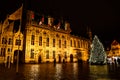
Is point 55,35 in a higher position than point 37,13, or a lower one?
lower

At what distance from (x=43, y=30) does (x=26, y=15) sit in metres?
6.81

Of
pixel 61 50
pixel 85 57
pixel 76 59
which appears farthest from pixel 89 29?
pixel 61 50

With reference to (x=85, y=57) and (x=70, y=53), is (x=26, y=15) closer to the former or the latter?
(x=70, y=53)

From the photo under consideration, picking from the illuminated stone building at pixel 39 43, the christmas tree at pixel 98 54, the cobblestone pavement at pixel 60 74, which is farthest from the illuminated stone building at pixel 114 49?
the cobblestone pavement at pixel 60 74

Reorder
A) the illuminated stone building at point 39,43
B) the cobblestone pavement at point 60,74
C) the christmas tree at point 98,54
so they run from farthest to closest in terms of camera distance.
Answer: the illuminated stone building at point 39,43 → the christmas tree at point 98,54 → the cobblestone pavement at point 60,74

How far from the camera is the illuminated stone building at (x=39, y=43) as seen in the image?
112 feet

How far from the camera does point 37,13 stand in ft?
136

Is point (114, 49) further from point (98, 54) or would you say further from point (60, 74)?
point (60, 74)

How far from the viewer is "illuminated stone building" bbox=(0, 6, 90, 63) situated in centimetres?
3403

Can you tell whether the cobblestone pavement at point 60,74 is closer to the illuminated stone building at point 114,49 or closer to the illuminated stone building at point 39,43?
the illuminated stone building at point 39,43

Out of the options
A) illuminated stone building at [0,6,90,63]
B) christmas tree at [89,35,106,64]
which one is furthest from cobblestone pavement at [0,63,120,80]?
illuminated stone building at [0,6,90,63]

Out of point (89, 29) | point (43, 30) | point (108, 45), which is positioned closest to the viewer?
point (43, 30)

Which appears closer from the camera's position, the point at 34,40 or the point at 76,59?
the point at 34,40

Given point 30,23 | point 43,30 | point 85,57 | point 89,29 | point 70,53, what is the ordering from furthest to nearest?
point 89,29
point 85,57
point 70,53
point 43,30
point 30,23
